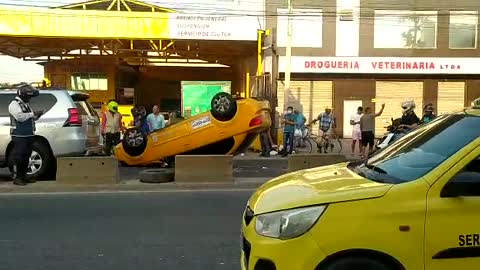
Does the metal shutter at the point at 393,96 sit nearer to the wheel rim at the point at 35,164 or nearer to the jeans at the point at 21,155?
the wheel rim at the point at 35,164

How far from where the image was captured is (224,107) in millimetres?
13570

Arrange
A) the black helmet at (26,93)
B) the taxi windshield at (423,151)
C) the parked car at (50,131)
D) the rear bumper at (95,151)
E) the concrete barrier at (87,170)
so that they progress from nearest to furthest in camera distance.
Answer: the taxi windshield at (423,151)
the black helmet at (26,93)
the concrete barrier at (87,170)
the parked car at (50,131)
the rear bumper at (95,151)

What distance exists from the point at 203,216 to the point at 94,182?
362 centimetres

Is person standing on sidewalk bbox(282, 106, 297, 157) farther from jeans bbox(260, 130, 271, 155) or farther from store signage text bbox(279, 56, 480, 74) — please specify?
store signage text bbox(279, 56, 480, 74)

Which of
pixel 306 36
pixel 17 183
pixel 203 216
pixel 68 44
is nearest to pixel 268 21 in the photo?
pixel 306 36

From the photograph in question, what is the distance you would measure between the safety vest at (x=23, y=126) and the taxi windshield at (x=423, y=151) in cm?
761

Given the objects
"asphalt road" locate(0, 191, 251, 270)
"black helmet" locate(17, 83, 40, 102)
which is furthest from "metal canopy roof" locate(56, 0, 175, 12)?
"asphalt road" locate(0, 191, 251, 270)

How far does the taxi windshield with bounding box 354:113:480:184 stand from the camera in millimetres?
4207

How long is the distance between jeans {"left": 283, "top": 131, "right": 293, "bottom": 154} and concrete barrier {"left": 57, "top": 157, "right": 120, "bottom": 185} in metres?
8.06

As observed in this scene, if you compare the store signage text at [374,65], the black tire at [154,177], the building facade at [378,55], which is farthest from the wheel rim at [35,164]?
the store signage text at [374,65]

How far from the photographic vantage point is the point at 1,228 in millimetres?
7723

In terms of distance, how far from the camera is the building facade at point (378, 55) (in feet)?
88.9

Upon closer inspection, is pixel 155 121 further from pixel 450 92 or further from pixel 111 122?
pixel 450 92

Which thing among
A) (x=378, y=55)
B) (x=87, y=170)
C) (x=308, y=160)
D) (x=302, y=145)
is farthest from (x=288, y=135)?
(x=378, y=55)
